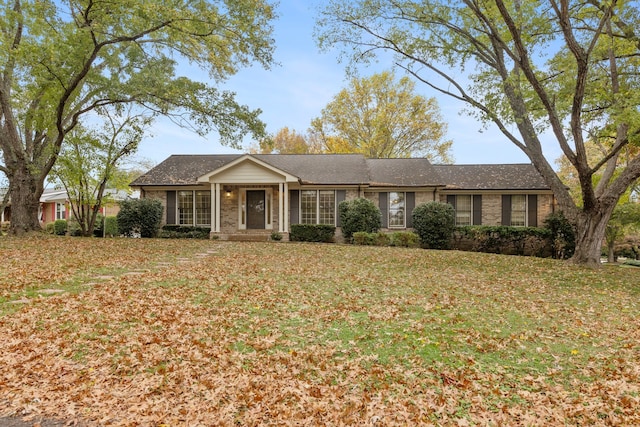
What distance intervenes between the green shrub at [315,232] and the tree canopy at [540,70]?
25.4 feet

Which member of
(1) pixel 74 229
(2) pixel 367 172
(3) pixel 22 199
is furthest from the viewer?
(1) pixel 74 229

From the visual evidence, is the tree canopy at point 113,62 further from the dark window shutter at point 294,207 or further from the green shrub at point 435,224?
the green shrub at point 435,224

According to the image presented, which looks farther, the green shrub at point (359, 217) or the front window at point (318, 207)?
the front window at point (318, 207)

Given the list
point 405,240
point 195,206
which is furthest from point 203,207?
point 405,240

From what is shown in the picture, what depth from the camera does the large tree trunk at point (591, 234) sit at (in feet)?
34.6

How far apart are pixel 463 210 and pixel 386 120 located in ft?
44.3

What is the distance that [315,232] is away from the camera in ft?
57.3

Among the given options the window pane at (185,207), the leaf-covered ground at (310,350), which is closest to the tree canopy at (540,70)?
the leaf-covered ground at (310,350)

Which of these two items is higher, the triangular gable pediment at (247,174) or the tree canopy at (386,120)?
the tree canopy at (386,120)

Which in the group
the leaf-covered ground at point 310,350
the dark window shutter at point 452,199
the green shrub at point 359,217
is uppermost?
the dark window shutter at point 452,199

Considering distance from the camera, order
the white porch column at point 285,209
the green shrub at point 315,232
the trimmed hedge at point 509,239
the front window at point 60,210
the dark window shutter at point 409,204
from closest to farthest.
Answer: the trimmed hedge at point 509,239, the white porch column at point 285,209, the green shrub at point 315,232, the dark window shutter at point 409,204, the front window at point 60,210

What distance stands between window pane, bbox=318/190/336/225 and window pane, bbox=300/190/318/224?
1.00 ft

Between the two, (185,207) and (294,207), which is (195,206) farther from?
(294,207)

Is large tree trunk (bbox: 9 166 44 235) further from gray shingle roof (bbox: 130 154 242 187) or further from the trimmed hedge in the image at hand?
the trimmed hedge
